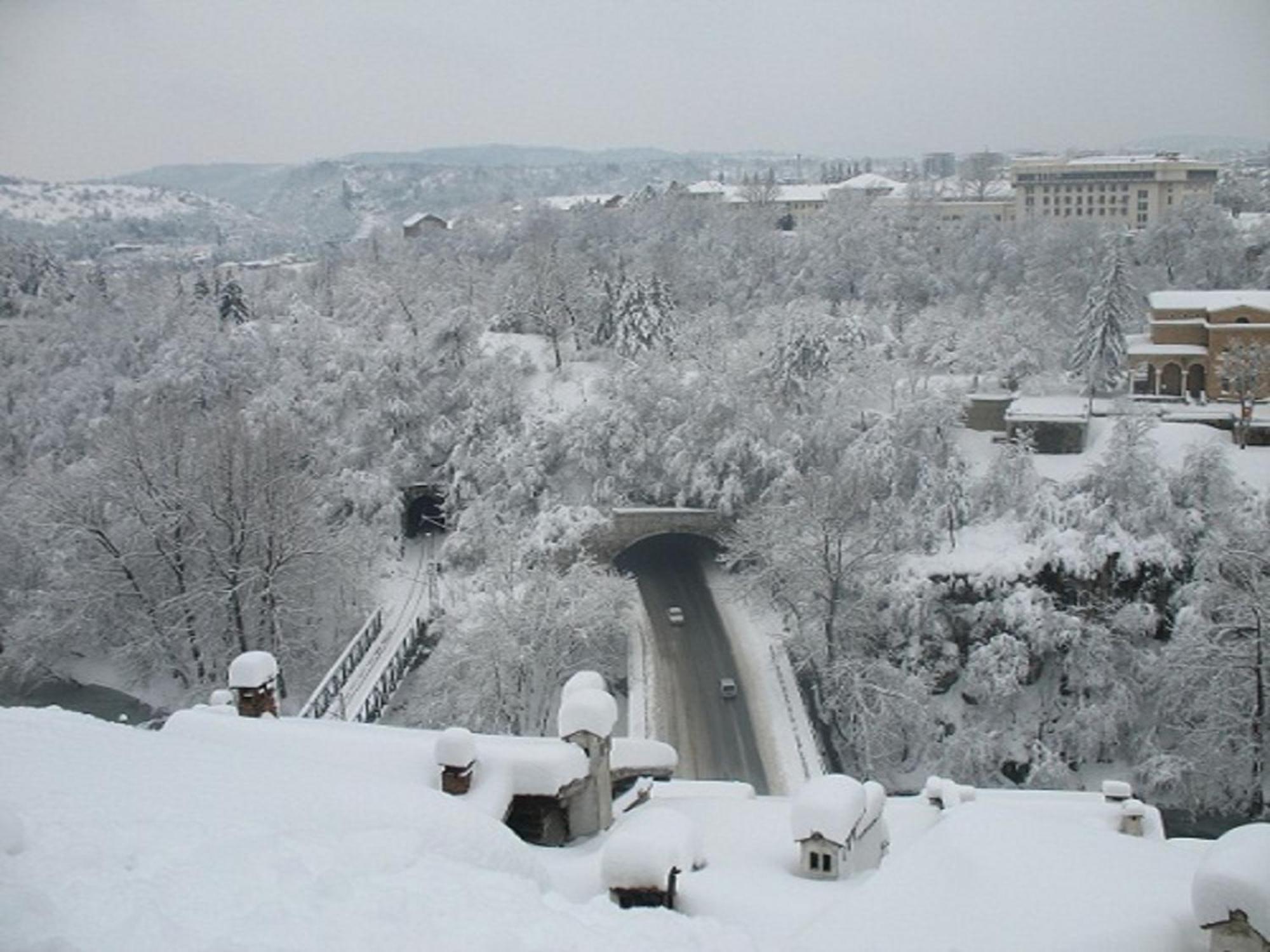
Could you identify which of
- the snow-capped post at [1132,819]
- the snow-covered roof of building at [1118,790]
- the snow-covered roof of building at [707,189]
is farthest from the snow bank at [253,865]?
the snow-covered roof of building at [707,189]

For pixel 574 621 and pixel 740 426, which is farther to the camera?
pixel 740 426

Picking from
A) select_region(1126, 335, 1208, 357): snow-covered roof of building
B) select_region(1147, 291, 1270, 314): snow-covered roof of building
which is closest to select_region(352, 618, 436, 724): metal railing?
select_region(1126, 335, 1208, 357): snow-covered roof of building

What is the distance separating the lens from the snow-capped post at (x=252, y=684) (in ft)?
42.9

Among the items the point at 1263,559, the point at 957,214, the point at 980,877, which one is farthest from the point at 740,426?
the point at 957,214

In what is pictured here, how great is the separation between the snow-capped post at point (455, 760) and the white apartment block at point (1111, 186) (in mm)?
53753

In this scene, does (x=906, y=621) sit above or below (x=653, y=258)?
below

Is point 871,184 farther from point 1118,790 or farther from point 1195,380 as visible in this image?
point 1118,790

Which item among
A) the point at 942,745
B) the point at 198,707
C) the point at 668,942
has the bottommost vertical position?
the point at 942,745

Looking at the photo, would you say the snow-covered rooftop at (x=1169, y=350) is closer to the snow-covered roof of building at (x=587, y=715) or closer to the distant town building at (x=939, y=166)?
A: the snow-covered roof of building at (x=587, y=715)

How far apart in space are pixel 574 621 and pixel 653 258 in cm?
2687

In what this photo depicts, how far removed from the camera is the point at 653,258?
151 feet

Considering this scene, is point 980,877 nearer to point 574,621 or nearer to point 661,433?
point 574,621

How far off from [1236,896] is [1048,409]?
24.4m

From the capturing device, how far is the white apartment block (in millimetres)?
56281
